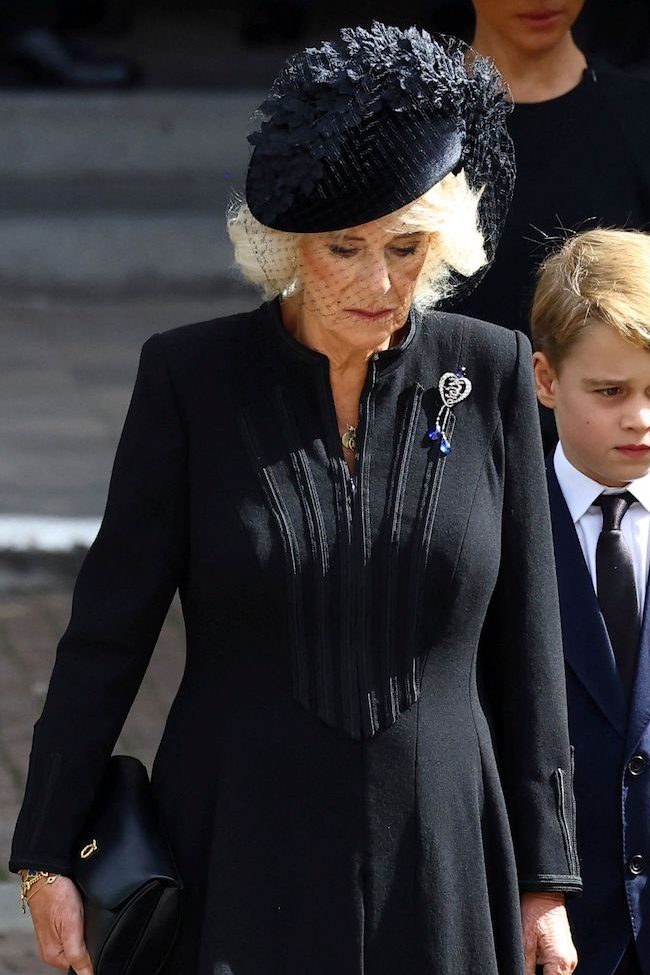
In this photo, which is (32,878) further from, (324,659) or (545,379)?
(545,379)

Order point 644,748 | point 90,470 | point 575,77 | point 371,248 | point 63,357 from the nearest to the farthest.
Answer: point 371,248
point 644,748
point 575,77
point 90,470
point 63,357

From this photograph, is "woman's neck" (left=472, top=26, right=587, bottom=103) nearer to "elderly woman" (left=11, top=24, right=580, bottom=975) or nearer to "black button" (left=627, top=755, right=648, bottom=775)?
"elderly woman" (left=11, top=24, right=580, bottom=975)

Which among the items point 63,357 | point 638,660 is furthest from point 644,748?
point 63,357

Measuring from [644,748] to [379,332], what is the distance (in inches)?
30.3

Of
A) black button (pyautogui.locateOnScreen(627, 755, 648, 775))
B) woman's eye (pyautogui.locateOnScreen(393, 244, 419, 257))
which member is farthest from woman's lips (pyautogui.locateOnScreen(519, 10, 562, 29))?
black button (pyautogui.locateOnScreen(627, 755, 648, 775))

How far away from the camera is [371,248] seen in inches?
89.0

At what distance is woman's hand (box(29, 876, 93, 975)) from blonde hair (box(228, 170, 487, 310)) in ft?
2.69

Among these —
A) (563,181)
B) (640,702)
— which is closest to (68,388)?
(563,181)

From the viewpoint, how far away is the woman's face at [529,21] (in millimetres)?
3320

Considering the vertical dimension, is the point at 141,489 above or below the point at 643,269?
below

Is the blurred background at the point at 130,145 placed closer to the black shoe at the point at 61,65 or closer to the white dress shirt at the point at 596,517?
the black shoe at the point at 61,65

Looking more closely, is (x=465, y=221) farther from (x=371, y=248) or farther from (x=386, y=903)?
(x=386, y=903)

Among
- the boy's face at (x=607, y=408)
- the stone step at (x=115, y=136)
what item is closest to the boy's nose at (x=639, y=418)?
the boy's face at (x=607, y=408)

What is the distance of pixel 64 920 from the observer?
2352mm
